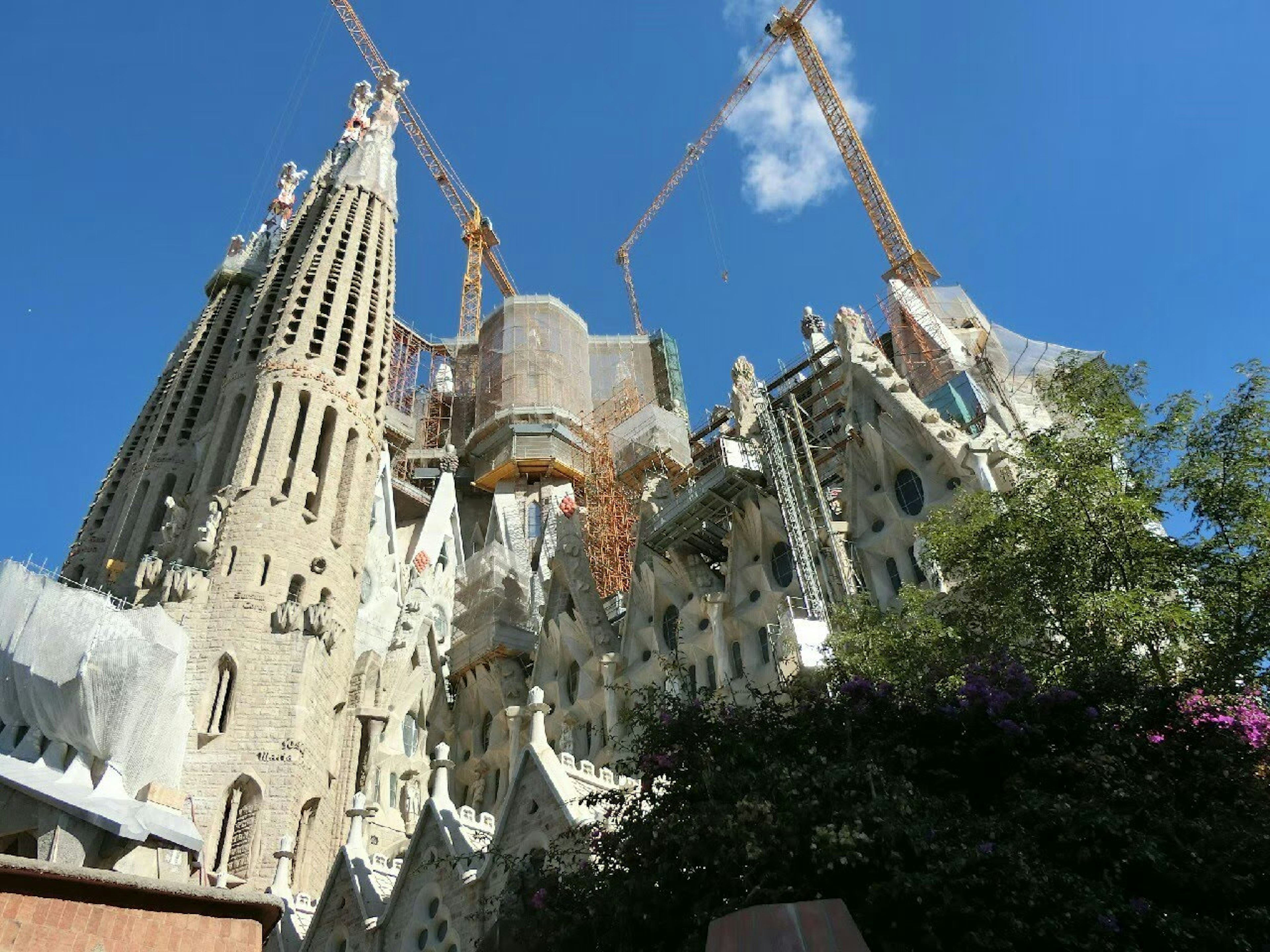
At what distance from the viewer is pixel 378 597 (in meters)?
28.5

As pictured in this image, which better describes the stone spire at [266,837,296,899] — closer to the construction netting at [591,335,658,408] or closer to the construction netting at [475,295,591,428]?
the construction netting at [475,295,591,428]

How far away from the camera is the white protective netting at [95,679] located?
18375mm

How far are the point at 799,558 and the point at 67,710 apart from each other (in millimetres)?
13525

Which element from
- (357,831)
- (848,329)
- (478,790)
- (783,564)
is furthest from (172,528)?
(848,329)

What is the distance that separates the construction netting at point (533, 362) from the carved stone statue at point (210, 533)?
18.2 metres

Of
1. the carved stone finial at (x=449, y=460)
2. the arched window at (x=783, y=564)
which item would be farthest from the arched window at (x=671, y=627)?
the carved stone finial at (x=449, y=460)

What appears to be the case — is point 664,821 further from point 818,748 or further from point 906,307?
point 906,307

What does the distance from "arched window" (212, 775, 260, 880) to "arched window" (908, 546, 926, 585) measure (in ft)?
42.0

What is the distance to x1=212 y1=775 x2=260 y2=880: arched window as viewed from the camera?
60.5 feet

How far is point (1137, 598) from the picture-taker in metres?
10.6

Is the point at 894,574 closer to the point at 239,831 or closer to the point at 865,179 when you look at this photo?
the point at 239,831

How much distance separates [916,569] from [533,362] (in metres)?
25.7

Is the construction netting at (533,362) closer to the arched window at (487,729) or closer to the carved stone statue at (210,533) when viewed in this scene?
the arched window at (487,729)

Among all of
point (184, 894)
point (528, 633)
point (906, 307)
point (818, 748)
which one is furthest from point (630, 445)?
point (184, 894)
